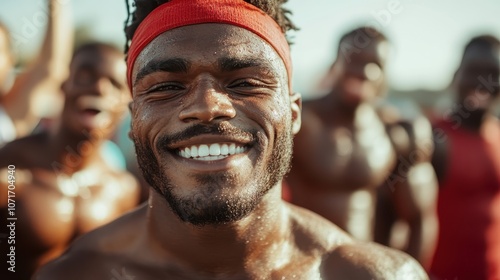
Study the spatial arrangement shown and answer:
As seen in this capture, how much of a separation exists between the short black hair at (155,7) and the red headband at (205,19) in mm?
51

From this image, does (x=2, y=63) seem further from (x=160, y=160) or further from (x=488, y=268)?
(x=488, y=268)

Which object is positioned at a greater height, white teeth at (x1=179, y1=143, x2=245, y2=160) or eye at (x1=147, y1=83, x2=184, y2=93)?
eye at (x1=147, y1=83, x2=184, y2=93)

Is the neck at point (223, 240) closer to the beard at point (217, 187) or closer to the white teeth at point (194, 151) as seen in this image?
the beard at point (217, 187)

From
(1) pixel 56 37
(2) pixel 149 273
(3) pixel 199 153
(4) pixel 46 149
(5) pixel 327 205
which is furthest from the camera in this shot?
(5) pixel 327 205

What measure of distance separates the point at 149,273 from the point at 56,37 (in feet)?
8.06

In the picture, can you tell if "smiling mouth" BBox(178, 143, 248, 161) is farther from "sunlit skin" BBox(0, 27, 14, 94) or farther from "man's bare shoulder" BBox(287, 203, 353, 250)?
"sunlit skin" BBox(0, 27, 14, 94)

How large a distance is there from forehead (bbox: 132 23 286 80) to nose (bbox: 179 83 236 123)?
0.08 meters

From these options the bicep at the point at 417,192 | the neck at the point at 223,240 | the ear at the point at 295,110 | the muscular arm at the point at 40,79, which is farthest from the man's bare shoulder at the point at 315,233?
the bicep at the point at 417,192

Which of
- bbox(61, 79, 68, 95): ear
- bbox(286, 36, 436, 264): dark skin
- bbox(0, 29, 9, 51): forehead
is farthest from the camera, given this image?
bbox(286, 36, 436, 264): dark skin

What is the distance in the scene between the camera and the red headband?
215 centimetres

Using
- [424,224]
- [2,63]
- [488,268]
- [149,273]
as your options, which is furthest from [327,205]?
[149,273]

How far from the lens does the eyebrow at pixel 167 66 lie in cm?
209

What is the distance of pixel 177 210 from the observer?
6.68ft

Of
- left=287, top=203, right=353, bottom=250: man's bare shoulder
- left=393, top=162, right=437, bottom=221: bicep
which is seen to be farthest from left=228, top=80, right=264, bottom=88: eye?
left=393, top=162, right=437, bottom=221: bicep
